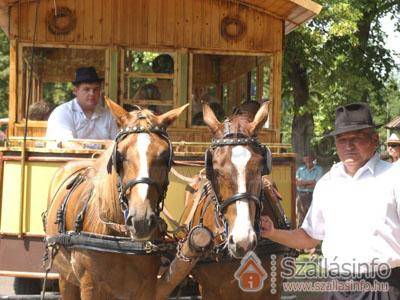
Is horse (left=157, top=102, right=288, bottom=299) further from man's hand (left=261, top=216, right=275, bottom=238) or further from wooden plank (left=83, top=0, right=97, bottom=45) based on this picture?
wooden plank (left=83, top=0, right=97, bottom=45)

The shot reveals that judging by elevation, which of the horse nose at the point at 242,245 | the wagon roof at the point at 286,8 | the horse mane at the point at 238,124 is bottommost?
the horse nose at the point at 242,245

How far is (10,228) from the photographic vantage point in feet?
26.2

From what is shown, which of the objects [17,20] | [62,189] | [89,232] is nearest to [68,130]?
[62,189]

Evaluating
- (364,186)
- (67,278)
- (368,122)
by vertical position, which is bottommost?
(67,278)

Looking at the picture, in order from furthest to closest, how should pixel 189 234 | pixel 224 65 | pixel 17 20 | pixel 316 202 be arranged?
pixel 224 65, pixel 17 20, pixel 189 234, pixel 316 202

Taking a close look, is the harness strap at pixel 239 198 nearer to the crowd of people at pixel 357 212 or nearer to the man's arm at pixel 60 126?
the crowd of people at pixel 357 212

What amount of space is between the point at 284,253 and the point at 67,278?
1807mm

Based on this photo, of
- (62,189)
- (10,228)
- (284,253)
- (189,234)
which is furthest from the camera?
(10,228)

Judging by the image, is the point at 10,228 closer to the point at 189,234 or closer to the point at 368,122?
the point at 189,234

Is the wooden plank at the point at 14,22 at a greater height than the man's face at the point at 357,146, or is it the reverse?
the wooden plank at the point at 14,22

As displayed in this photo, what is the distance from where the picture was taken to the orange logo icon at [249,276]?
6.34m

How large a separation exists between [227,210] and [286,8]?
411cm

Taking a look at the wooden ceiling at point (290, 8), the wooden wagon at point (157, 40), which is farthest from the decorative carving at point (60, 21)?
the wooden ceiling at point (290, 8)

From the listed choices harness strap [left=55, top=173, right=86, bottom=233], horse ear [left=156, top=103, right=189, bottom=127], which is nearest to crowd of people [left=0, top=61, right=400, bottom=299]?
horse ear [left=156, top=103, right=189, bottom=127]
